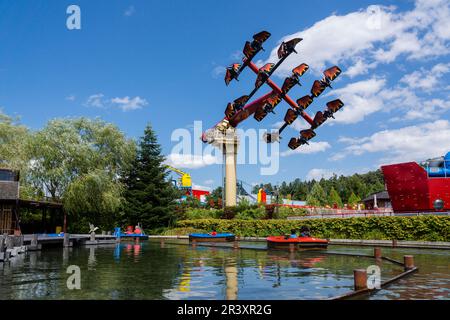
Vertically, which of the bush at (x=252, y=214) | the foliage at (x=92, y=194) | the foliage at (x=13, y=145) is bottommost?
the bush at (x=252, y=214)

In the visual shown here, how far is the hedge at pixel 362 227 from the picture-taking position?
33.4 meters

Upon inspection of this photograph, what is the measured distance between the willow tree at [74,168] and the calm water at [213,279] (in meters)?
18.7

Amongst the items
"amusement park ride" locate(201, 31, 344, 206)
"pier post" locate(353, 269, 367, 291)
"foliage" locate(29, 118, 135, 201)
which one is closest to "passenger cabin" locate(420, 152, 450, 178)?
"amusement park ride" locate(201, 31, 344, 206)

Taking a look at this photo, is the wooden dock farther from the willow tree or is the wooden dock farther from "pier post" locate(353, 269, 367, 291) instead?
"pier post" locate(353, 269, 367, 291)

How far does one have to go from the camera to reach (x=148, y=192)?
5438 centimetres

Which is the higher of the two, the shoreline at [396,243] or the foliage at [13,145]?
the foliage at [13,145]

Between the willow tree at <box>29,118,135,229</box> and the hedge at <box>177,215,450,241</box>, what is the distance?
1472 centimetres

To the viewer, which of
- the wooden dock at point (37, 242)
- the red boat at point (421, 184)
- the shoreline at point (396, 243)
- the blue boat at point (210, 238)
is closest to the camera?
the wooden dock at point (37, 242)

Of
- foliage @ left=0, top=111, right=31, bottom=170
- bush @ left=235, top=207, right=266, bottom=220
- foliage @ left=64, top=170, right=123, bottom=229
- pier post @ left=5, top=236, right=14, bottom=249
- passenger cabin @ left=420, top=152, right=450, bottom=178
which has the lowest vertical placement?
pier post @ left=5, top=236, right=14, bottom=249

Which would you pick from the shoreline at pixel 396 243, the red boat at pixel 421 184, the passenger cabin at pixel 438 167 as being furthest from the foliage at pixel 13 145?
the passenger cabin at pixel 438 167

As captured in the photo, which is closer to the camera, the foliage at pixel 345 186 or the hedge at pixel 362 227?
the hedge at pixel 362 227

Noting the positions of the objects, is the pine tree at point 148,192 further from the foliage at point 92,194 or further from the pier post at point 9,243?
the pier post at point 9,243

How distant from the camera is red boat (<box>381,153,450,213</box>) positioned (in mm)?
36438
